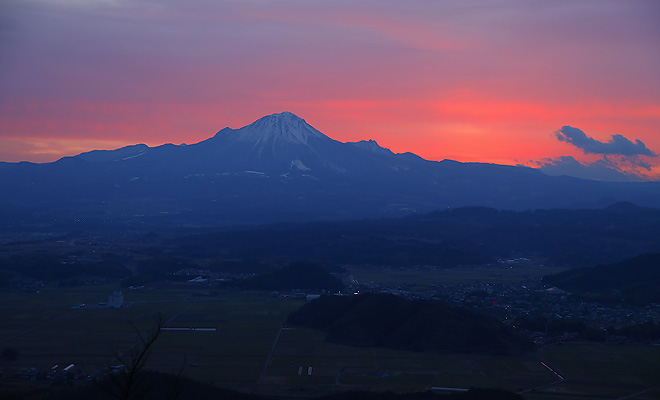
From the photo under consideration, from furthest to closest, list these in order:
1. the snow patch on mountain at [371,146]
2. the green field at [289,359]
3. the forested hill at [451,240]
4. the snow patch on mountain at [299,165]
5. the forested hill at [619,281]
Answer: the snow patch on mountain at [371,146]
the snow patch on mountain at [299,165]
the forested hill at [451,240]
the forested hill at [619,281]
the green field at [289,359]

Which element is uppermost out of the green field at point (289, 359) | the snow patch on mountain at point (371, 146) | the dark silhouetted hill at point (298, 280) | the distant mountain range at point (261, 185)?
the snow patch on mountain at point (371, 146)

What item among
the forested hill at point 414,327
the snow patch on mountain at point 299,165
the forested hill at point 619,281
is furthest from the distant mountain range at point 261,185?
the forested hill at point 414,327

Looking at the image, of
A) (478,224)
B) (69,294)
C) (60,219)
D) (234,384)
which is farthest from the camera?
(60,219)

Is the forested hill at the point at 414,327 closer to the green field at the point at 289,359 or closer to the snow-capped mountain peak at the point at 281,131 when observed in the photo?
the green field at the point at 289,359

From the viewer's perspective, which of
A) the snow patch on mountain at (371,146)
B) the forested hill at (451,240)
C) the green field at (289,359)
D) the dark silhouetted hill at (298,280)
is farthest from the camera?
the snow patch on mountain at (371,146)

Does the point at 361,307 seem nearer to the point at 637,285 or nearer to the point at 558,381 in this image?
the point at 558,381

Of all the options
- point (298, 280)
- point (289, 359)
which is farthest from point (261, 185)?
point (289, 359)

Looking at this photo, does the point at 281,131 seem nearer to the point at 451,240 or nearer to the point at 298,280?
the point at 451,240

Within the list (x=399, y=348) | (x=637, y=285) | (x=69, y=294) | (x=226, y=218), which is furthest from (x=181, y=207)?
(x=399, y=348)
